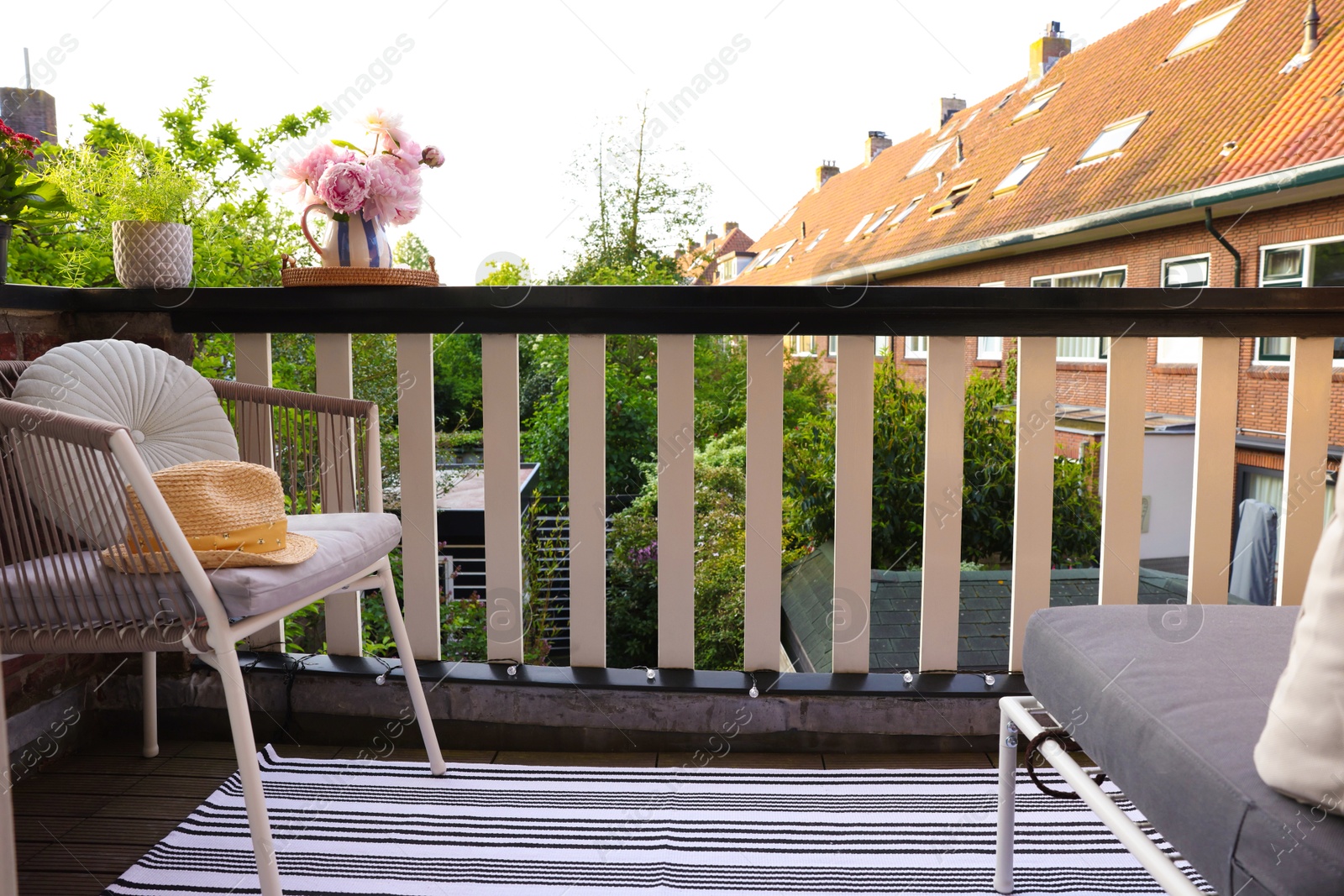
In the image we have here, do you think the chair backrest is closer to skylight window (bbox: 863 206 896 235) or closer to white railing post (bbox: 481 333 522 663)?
white railing post (bbox: 481 333 522 663)

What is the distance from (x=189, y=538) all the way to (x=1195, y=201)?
31.2 ft

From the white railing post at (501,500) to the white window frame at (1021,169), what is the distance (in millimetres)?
11617

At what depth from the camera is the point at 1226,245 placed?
8.96 metres

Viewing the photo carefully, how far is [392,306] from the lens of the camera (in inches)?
69.5

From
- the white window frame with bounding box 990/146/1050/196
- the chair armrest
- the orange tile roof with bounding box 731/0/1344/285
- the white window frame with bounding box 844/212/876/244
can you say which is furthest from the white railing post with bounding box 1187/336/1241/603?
the white window frame with bounding box 844/212/876/244

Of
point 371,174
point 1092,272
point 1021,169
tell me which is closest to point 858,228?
point 1021,169

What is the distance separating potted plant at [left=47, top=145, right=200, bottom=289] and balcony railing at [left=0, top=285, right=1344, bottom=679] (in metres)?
0.07

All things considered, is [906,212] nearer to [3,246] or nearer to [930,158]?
[930,158]

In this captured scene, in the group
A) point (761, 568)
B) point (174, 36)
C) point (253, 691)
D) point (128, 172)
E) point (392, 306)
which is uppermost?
Answer: point (174, 36)

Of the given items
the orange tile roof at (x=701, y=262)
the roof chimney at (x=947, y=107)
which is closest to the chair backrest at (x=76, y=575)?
the orange tile roof at (x=701, y=262)

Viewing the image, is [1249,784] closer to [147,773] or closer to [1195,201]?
[147,773]

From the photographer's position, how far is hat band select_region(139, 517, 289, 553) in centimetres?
118

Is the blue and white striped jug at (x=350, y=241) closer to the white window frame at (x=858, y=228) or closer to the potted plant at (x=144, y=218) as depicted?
the potted plant at (x=144, y=218)

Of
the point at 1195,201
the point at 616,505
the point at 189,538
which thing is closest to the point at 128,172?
the point at 189,538
